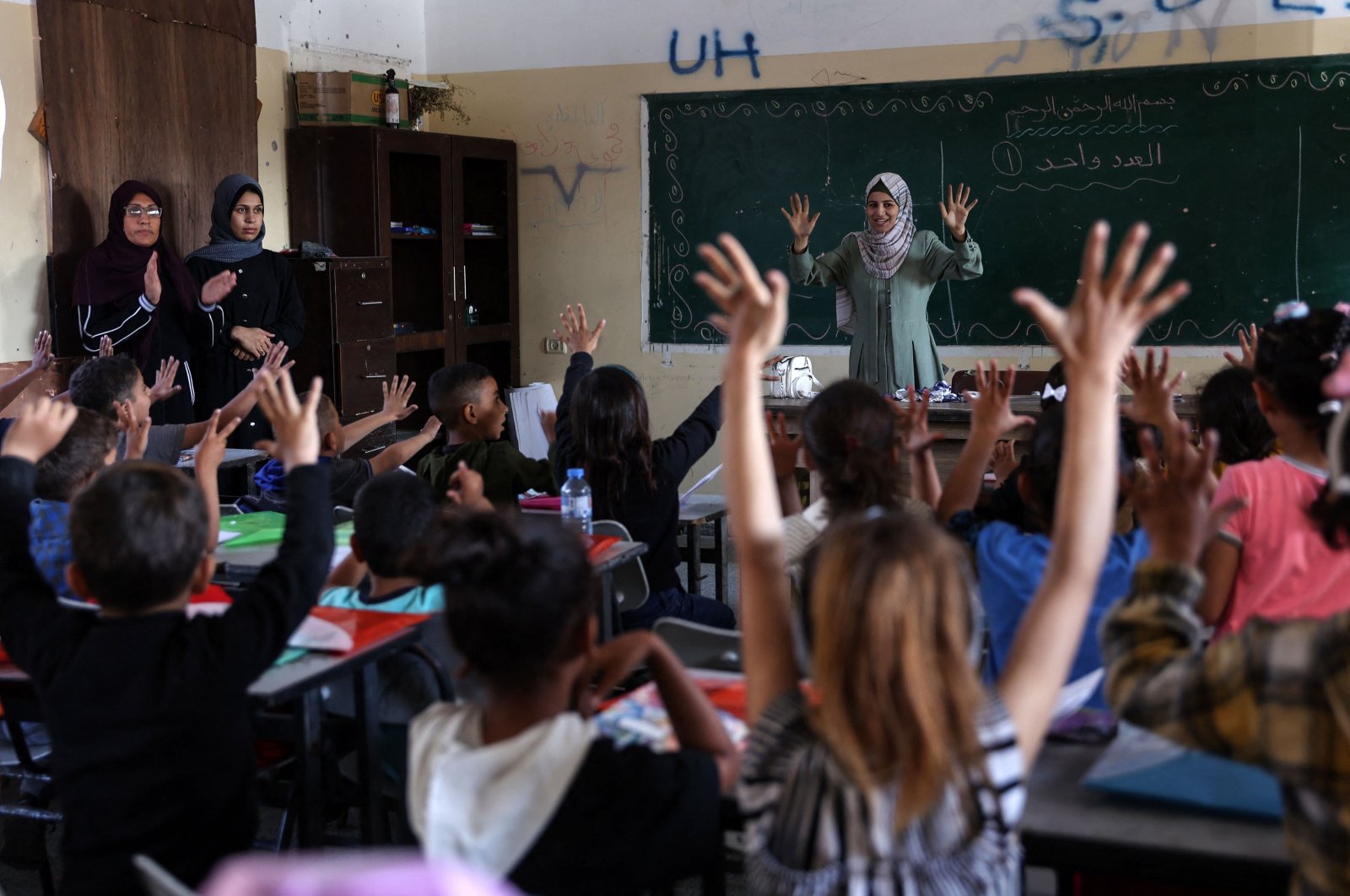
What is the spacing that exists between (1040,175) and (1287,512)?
14.5ft

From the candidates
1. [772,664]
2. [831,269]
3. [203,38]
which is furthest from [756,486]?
[203,38]

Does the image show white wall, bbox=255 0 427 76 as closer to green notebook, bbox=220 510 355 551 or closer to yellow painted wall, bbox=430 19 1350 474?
yellow painted wall, bbox=430 19 1350 474

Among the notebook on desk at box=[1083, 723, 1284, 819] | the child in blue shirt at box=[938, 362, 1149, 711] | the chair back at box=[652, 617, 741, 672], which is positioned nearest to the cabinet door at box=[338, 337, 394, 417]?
the chair back at box=[652, 617, 741, 672]

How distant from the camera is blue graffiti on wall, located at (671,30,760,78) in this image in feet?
21.0

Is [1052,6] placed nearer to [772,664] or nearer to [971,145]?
[971,145]

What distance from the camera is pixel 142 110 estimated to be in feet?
17.0

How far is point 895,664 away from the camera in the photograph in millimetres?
1034

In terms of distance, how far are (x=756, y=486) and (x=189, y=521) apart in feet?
2.72

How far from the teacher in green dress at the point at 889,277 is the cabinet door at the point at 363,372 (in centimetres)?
201

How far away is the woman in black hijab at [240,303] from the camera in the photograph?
527cm

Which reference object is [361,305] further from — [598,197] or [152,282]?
[598,197]

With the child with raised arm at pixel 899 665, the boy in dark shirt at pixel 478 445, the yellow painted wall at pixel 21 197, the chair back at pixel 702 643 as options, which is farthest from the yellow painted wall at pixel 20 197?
the child with raised arm at pixel 899 665

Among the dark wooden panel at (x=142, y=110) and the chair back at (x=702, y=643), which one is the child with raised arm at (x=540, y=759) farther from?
the dark wooden panel at (x=142, y=110)

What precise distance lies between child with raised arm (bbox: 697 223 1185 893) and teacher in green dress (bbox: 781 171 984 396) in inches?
161
